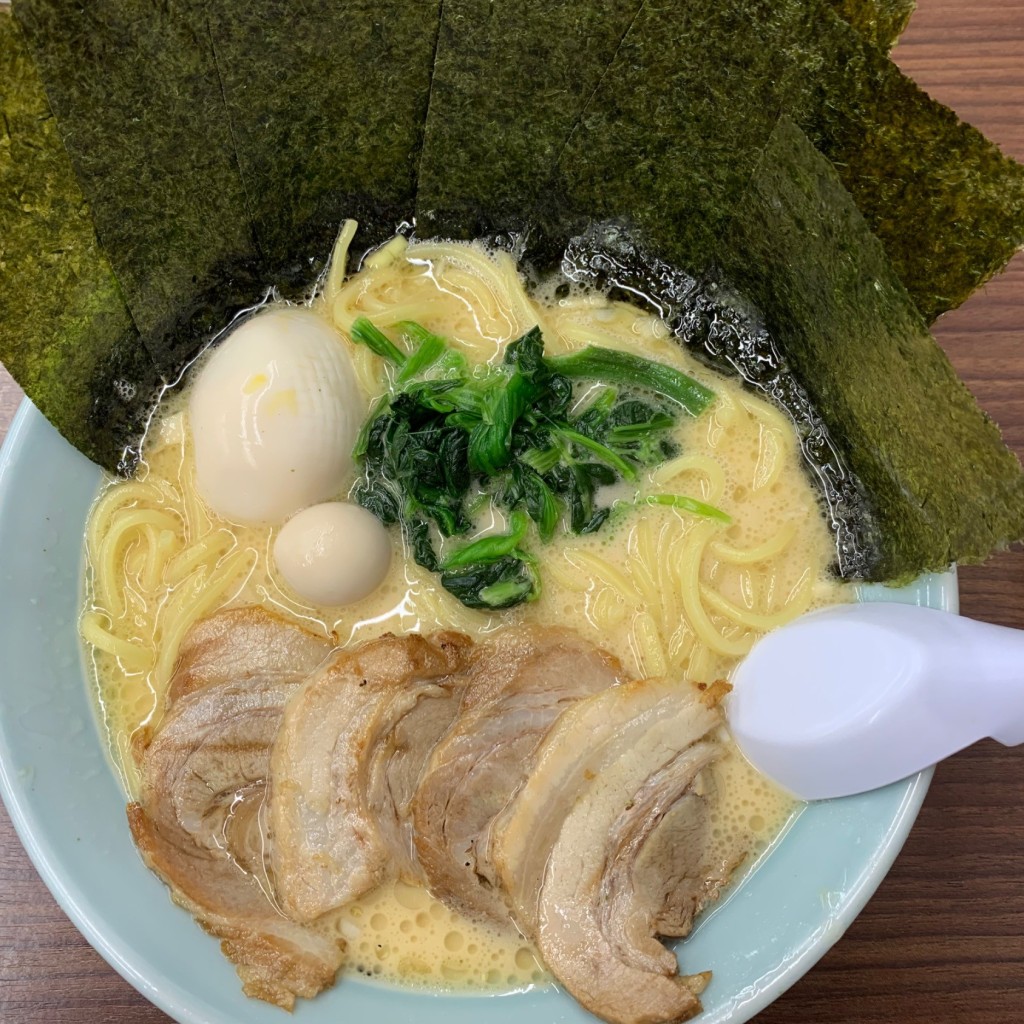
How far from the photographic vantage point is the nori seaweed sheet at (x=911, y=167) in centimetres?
112

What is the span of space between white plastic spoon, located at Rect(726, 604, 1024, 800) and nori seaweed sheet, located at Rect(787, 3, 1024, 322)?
1.61 feet

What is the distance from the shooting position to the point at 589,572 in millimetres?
1425

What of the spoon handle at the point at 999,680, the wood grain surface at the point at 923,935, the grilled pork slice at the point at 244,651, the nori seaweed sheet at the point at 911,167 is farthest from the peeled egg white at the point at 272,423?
the spoon handle at the point at 999,680

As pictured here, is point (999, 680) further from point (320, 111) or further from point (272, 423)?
point (320, 111)

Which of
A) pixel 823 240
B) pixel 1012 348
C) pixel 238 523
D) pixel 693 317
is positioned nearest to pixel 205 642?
pixel 238 523

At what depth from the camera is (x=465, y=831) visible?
1.18 metres

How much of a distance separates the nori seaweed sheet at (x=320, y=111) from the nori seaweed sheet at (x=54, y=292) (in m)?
0.27

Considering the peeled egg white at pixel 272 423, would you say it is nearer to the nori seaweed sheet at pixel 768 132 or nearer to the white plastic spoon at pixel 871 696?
the nori seaweed sheet at pixel 768 132

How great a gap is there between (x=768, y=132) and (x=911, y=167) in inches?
9.8

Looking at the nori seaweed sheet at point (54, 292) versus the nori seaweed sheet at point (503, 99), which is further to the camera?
the nori seaweed sheet at point (503, 99)

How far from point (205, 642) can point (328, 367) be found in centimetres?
50

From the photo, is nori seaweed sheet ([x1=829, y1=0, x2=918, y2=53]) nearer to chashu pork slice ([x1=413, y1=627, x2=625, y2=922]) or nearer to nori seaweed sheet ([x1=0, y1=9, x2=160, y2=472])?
chashu pork slice ([x1=413, y1=627, x2=625, y2=922])

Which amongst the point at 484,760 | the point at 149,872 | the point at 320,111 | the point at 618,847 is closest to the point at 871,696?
the point at 618,847

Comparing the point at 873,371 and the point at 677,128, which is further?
the point at 677,128
